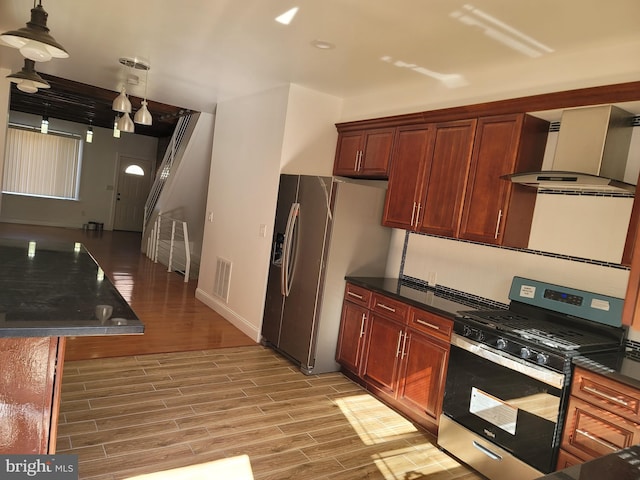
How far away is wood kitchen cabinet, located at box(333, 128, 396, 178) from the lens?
405cm

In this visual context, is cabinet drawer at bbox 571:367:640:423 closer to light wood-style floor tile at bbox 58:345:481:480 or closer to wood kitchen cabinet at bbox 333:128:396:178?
light wood-style floor tile at bbox 58:345:481:480

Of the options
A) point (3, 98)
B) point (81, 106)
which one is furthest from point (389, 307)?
point (81, 106)

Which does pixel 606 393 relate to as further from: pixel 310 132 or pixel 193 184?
pixel 193 184

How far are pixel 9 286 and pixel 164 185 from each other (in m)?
6.60

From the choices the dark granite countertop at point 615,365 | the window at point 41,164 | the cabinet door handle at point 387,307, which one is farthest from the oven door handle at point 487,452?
the window at point 41,164

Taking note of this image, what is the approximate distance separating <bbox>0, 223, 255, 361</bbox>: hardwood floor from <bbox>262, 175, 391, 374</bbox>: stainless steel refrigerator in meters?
0.82

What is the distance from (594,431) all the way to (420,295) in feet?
5.04

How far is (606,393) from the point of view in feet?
6.97

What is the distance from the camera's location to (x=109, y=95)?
6.65 meters

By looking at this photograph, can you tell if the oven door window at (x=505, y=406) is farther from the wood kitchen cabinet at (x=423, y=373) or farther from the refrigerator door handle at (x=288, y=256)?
the refrigerator door handle at (x=288, y=256)

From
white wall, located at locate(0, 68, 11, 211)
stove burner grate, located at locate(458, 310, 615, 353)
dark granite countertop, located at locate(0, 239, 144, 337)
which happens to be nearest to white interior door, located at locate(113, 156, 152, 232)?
white wall, located at locate(0, 68, 11, 211)

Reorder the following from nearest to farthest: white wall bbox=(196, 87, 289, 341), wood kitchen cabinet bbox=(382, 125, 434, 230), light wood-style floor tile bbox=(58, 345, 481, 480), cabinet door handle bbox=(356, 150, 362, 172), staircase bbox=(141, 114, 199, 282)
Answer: light wood-style floor tile bbox=(58, 345, 481, 480) → wood kitchen cabinet bbox=(382, 125, 434, 230) → cabinet door handle bbox=(356, 150, 362, 172) → white wall bbox=(196, 87, 289, 341) → staircase bbox=(141, 114, 199, 282)

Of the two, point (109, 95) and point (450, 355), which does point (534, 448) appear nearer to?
point (450, 355)

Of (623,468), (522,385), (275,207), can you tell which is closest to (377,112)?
(275,207)
